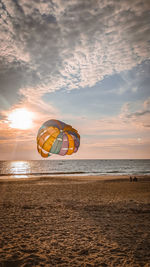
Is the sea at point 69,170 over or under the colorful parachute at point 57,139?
under

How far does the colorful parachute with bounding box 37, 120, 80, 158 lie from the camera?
511 inches

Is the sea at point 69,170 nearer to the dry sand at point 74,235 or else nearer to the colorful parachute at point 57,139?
the colorful parachute at point 57,139

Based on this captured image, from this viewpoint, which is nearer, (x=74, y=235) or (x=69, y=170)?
(x=74, y=235)

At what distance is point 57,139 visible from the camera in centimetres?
1394

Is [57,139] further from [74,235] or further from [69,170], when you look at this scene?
[69,170]

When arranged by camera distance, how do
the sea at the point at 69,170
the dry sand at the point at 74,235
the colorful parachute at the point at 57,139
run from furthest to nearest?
the sea at the point at 69,170 → the colorful parachute at the point at 57,139 → the dry sand at the point at 74,235

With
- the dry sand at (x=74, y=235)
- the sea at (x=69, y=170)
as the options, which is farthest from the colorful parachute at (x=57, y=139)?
the sea at (x=69, y=170)

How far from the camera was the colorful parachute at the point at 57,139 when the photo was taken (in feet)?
42.6

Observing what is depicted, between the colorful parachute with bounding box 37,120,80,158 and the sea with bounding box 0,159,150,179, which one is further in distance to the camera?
the sea with bounding box 0,159,150,179

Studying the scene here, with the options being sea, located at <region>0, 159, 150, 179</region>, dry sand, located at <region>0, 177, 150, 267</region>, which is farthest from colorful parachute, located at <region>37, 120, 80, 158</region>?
sea, located at <region>0, 159, 150, 179</region>

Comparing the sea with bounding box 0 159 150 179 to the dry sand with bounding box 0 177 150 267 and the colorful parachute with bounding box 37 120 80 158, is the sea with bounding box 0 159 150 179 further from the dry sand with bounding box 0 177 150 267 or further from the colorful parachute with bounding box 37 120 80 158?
the dry sand with bounding box 0 177 150 267

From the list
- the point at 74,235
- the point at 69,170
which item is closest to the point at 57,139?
the point at 74,235

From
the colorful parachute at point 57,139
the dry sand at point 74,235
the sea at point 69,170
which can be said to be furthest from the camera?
the sea at point 69,170

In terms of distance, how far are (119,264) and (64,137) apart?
33.9 ft
